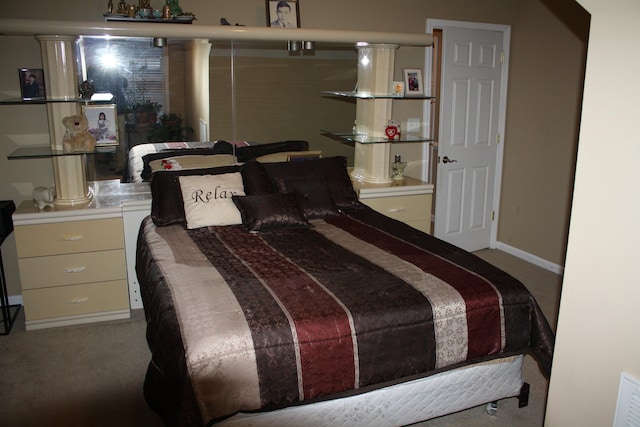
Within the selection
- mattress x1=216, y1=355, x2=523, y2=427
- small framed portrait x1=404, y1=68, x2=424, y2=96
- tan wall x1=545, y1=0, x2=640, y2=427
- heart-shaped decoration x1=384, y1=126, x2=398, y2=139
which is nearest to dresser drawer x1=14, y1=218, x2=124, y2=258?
mattress x1=216, y1=355, x2=523, y2=427

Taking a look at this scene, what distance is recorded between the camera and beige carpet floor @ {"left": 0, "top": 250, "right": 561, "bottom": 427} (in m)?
2.78

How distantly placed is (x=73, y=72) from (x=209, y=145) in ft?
3.36

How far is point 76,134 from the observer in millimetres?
3656

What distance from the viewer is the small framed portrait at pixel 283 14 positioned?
4.09 m

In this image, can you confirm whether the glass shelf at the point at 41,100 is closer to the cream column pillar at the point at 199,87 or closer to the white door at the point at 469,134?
the cream column pillar at the point at 199,87

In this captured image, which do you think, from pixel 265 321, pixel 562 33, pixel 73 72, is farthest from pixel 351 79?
pixel 265 321

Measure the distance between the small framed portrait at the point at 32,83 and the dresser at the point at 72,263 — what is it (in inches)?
27.6

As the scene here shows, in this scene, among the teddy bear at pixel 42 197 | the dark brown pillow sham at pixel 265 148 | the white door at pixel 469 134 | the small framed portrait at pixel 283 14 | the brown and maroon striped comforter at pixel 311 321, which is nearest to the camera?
the brown and maroon striped comforter at pixel 311 321

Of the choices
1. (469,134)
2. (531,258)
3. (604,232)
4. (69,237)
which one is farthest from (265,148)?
(604,232)

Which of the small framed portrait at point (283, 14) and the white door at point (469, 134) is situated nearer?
the small framed portrait at point (283, 14)

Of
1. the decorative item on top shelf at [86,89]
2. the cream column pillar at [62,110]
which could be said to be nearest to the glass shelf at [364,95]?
the decorative item on top shelf at [86,89]

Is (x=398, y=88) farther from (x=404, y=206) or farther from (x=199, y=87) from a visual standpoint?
(x=199, y=87)

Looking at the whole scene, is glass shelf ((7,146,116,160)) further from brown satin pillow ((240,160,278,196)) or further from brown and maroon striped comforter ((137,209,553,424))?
brown and maroon striped comforter ((137,209,553,424))

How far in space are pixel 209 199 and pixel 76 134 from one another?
0.96 meters
